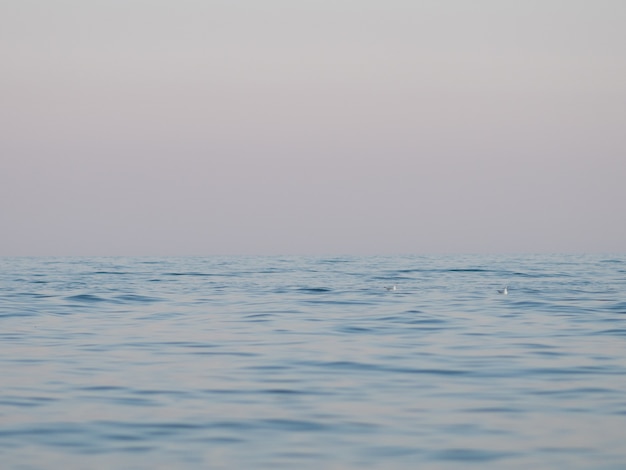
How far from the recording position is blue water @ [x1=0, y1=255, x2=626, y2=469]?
9281 millimetres

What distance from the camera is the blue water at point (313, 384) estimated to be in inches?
365

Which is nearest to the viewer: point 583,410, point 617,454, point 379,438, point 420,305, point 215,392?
point 617,454

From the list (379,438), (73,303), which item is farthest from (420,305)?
(379,438)

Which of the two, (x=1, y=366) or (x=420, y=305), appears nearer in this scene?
(x=1, y=366)

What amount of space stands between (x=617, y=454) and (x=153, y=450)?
4.07m

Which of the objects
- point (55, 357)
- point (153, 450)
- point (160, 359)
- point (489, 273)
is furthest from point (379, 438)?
point (489, 273)

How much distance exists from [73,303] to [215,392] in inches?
542

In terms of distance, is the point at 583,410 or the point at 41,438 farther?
the point at 583,410

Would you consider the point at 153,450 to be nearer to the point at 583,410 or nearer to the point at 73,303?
the point at 583,410

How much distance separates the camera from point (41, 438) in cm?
977

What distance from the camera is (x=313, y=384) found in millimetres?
12633

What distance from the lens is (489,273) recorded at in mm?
40125

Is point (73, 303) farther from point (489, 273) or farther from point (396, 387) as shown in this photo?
point (489, 273)

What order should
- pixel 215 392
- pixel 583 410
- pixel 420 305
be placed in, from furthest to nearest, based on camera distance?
pixel 420 305 < pixel 215 392 < pixel 583 410
